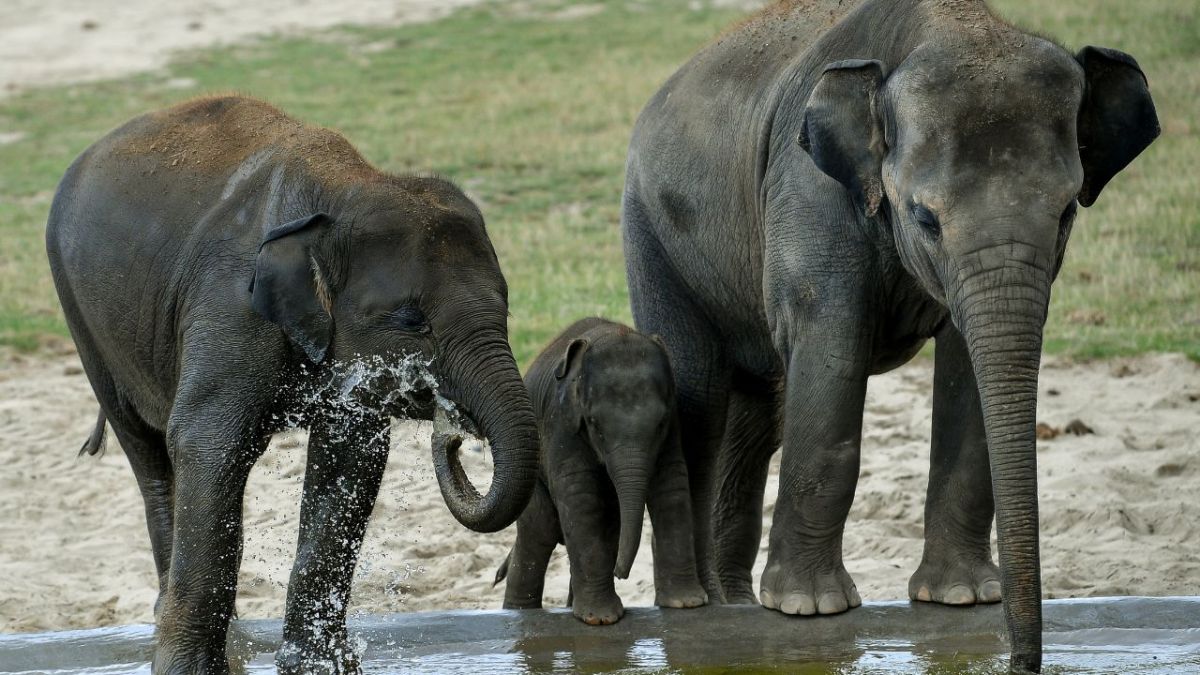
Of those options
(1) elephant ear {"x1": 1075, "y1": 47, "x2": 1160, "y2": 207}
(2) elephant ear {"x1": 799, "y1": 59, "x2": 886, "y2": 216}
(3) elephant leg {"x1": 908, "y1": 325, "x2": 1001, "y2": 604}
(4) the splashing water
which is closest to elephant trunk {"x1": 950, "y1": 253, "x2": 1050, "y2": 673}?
(2) elephant ear {"x1": 799, "y1": 59, "x2": 886, "y2": 216}

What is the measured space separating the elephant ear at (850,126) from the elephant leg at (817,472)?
514 mm

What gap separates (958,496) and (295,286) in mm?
2307

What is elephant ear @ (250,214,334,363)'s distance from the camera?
5.40m

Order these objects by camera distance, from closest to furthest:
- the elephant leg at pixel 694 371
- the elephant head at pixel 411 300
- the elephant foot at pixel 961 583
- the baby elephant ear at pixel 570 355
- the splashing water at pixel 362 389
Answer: the elephant head at pixel 411 300
the splashing water at pixel 362 389
the elephant foot at pixel 961 583
the baby elephant ear at pixel 570 355
the elephant leg at pixel 694 371

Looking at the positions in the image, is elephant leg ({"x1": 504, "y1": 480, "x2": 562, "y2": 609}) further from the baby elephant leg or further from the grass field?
the grass field

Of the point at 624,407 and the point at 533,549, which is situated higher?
the point at 624,407

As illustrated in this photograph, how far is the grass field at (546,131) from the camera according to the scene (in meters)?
12.0

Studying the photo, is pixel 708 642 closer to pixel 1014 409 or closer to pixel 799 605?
pixel 799 605

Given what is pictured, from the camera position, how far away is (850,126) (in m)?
5.59

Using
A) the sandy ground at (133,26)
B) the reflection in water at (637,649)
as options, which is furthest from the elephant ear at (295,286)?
the sandy ground at (133,26)

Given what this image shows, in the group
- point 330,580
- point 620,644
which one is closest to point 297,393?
point 330,580

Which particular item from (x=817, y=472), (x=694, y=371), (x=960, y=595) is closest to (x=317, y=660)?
(x=817, y=472)

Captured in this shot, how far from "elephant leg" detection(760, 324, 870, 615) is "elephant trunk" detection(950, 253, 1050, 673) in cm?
74

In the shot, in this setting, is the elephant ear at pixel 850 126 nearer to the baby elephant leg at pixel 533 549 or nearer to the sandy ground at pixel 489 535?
the baby elephant leg at pixel 533 549
